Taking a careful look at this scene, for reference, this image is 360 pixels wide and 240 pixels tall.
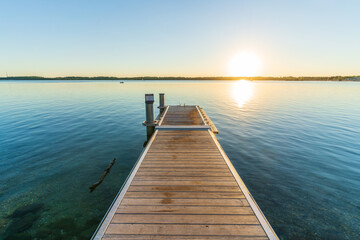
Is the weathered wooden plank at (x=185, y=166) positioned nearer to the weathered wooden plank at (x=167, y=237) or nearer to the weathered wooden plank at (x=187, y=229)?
the weathered wooden plank at (x=187, y=229)

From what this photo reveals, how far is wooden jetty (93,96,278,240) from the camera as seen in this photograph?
3086mm

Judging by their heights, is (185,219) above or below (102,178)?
above

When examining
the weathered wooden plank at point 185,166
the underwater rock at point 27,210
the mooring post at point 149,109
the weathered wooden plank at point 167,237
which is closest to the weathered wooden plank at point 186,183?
the weathered wooden plank at point 185,166

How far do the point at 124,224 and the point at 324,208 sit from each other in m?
6.75

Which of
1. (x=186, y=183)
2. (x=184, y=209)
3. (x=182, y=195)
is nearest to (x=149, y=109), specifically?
(x=186, y=183)

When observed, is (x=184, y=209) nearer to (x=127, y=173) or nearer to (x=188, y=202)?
(x=188, y=202)

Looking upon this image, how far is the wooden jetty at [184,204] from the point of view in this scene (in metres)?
3.09

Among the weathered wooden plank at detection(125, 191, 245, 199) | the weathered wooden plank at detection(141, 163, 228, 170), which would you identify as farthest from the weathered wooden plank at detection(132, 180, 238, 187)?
the weathered wooden plank at detection(141, 163, 228, 170)

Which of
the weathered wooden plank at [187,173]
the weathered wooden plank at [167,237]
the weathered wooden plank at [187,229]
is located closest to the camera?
the weathered wooden plank at [167,237]

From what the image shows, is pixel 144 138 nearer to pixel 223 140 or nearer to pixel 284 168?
pixel 223 140

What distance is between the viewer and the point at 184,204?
3789 millimetres

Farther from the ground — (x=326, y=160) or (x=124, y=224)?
(x=124, y=224)

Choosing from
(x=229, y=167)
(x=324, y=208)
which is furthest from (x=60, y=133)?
(x=324, y=208)

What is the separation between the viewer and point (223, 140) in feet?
39.4
